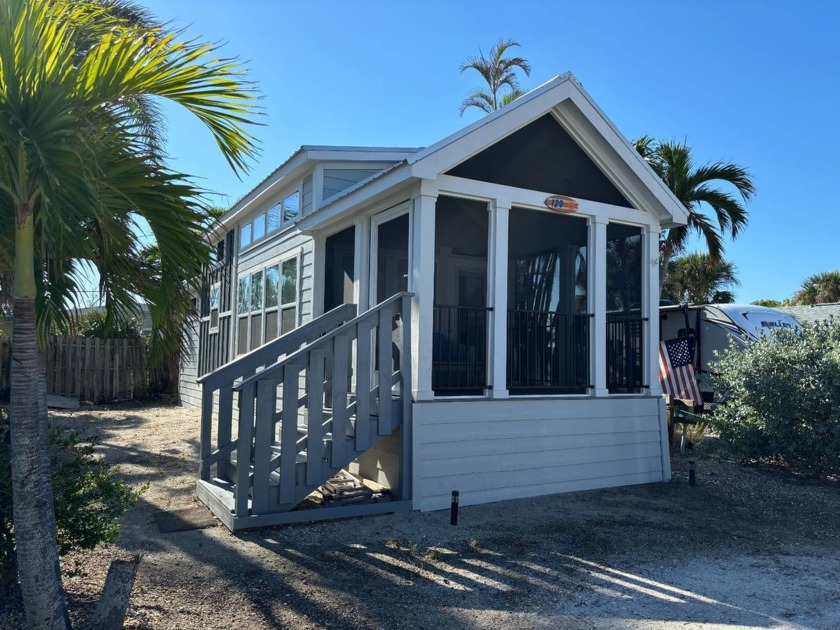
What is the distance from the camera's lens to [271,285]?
1093 centimetres

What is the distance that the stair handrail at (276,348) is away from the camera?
22.1ft

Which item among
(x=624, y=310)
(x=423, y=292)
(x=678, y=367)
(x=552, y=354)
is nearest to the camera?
(x=423, y=292)

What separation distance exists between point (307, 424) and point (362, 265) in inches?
97.0

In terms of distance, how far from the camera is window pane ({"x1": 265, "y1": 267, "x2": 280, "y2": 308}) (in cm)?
1065

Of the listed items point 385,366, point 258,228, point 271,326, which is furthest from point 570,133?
point 258,228

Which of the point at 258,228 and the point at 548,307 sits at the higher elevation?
the point at 258,228

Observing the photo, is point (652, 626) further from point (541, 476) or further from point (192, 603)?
point (541, 476)

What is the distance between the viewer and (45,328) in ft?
11.4

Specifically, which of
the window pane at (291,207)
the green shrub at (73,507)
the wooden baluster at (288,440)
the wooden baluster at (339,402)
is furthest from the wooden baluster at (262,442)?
the window pane at (291,207)

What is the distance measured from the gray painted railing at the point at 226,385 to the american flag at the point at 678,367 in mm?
8212

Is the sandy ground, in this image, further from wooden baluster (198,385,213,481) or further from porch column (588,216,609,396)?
porch column (588,216,609,396)

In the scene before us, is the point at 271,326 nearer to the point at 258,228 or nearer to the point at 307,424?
the point at 258,228

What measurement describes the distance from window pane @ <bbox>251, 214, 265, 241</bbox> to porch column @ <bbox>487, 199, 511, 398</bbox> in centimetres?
562

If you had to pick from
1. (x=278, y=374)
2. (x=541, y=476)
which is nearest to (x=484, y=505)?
(x=541, y=476)
